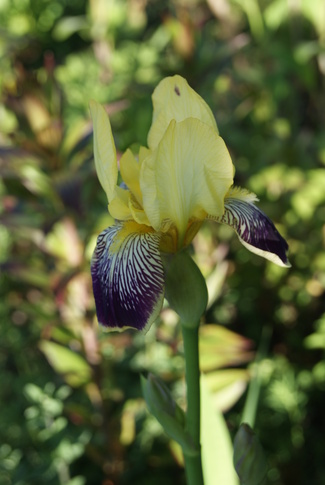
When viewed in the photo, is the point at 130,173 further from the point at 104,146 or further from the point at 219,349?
the point at 219,349

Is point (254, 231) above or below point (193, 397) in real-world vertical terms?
above

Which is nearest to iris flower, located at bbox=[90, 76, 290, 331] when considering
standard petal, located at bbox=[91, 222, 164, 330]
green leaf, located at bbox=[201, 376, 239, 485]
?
standard petal, located at bbox=[91, 222, 164, 330]

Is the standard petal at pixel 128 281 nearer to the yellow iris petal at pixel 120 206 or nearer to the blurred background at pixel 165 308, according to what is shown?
the yellow iris petal at pixel 120 206

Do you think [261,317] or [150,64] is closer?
[261,317]

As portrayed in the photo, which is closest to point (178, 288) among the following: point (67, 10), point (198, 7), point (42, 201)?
point (42, 201)

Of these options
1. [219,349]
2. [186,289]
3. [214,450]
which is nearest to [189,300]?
[186,289]

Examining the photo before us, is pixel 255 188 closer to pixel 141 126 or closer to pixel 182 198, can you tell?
pixel 141 126

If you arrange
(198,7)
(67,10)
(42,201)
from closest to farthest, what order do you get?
(42,201) < (198,7) < (67,10)
